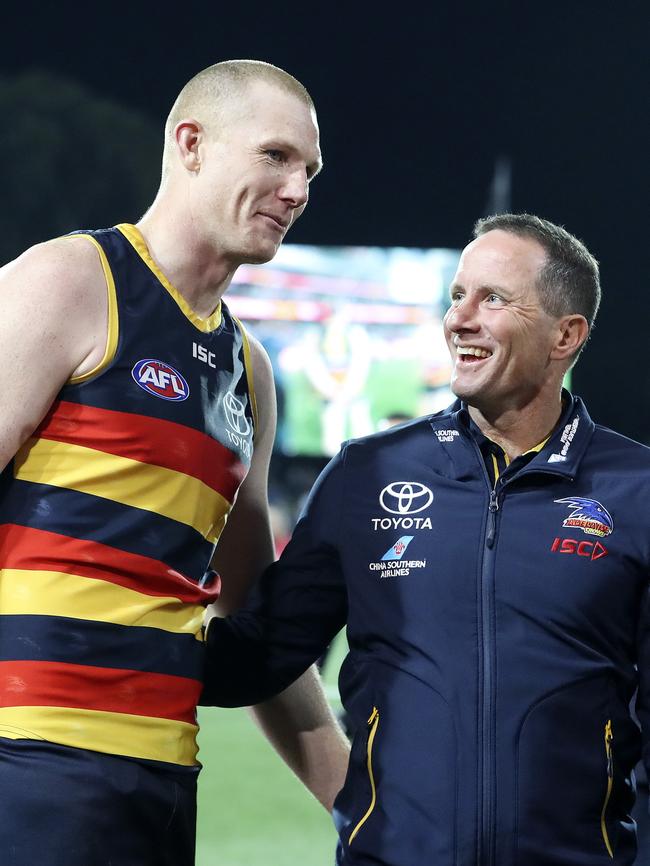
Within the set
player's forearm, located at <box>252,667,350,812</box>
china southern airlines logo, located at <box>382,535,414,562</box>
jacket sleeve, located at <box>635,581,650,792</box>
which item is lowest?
player's forearm, located at <box>252,667,350,812</box>

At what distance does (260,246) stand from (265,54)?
46.8 feet

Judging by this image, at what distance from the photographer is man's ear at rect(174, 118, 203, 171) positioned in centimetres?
193

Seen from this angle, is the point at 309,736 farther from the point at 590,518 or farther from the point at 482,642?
the point at 590,518

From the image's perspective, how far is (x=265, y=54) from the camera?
15.5 meters

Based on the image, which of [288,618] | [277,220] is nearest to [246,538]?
[288,618]

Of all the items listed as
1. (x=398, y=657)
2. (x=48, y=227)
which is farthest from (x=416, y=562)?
(x=48, y=227)

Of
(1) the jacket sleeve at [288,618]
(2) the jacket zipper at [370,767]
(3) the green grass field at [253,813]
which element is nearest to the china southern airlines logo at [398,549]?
(1) the jacket sleeve at [288,618]

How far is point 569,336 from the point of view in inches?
82.2

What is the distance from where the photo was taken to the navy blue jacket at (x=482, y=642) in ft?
5.64

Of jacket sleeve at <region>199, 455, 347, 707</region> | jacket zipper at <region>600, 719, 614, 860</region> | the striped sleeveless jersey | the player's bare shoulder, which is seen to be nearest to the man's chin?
the striped sleeveless jersey

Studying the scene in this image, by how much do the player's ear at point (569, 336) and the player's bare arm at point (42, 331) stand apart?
0.76m

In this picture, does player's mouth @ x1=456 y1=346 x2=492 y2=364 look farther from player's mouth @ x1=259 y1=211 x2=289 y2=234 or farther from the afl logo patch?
the afl logo patch

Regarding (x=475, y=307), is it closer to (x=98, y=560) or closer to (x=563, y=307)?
(x=563, y=307)

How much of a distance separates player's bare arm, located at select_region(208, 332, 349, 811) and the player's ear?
0.49 meters
